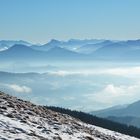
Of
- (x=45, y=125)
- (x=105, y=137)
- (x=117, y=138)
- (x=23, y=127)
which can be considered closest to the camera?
(x=23, y=127)

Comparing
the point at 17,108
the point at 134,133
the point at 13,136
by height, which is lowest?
the point at 13,136

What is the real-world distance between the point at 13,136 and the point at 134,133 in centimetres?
10278

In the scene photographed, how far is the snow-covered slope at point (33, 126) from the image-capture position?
1087 inches

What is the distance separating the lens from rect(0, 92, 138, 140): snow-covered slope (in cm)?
2761

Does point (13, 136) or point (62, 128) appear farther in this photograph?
point (62, 128)

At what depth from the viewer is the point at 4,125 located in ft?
92.2

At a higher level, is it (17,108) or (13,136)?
(17,108)

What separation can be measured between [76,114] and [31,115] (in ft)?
316

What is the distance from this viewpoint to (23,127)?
2870cm

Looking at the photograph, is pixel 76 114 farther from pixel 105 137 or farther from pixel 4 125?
pixel 4 125

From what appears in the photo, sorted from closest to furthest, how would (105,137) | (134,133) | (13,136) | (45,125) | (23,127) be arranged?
(13,136), (23,127), (45,125), (105,137), (134,133)

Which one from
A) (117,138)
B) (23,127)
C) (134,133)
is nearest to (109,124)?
(134,133)

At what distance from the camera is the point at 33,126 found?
29.9m

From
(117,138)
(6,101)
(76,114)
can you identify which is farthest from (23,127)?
(76,114)
